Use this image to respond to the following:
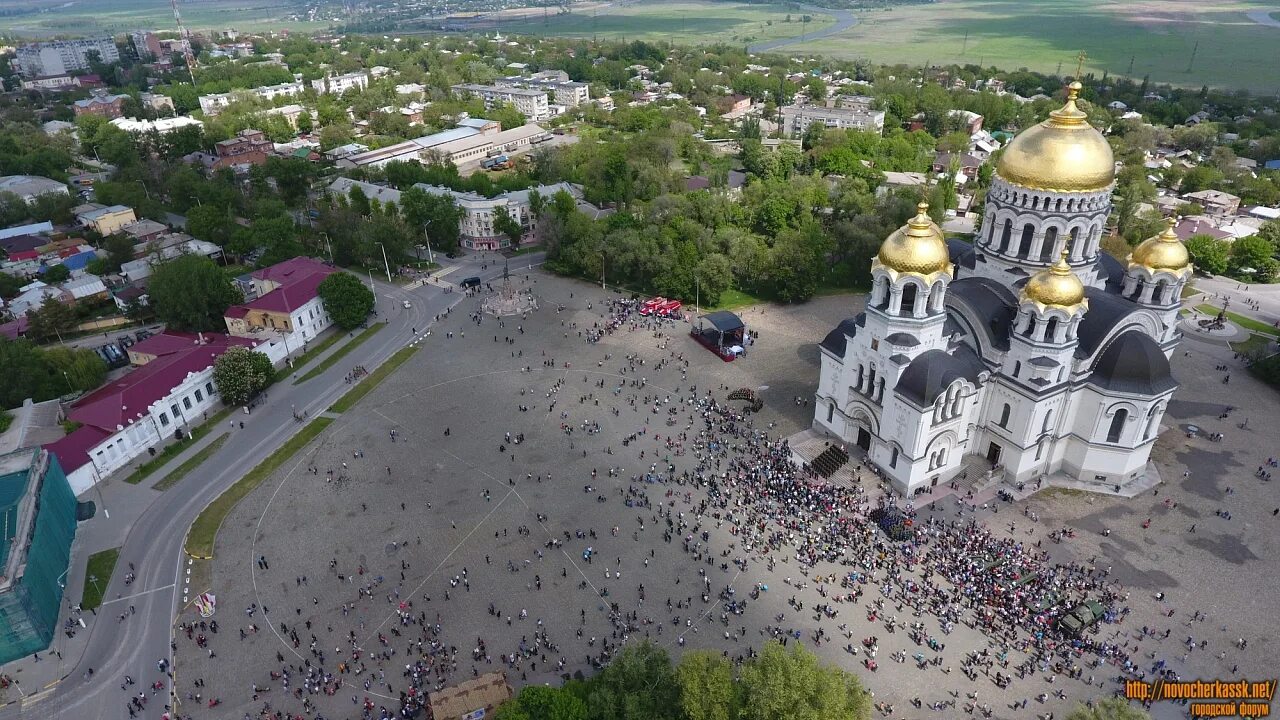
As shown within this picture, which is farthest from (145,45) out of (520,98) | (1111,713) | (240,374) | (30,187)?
(1111,713)

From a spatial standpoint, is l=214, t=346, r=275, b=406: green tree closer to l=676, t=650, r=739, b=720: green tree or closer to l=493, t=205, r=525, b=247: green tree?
l=493, t=205, r=525, b=247: green tree

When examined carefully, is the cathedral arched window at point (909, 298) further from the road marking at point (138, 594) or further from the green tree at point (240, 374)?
the green tree at point (240, 374)

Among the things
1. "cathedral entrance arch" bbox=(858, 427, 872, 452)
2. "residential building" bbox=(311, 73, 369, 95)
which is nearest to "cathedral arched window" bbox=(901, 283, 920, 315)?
"cathedral entrance arch" bbox=(858, 427, 872, 452)

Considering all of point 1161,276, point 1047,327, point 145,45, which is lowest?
point 145,45

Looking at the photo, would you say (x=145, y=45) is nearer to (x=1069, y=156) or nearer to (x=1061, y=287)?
(x=1069, y=156)

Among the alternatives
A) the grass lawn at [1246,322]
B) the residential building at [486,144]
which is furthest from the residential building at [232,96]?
the grass lawn at [1246,322]

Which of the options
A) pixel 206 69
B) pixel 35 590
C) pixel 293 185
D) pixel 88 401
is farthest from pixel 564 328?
pixel 206 69

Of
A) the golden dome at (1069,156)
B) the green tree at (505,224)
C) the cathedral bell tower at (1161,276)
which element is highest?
the golden dome at (1069,156)
